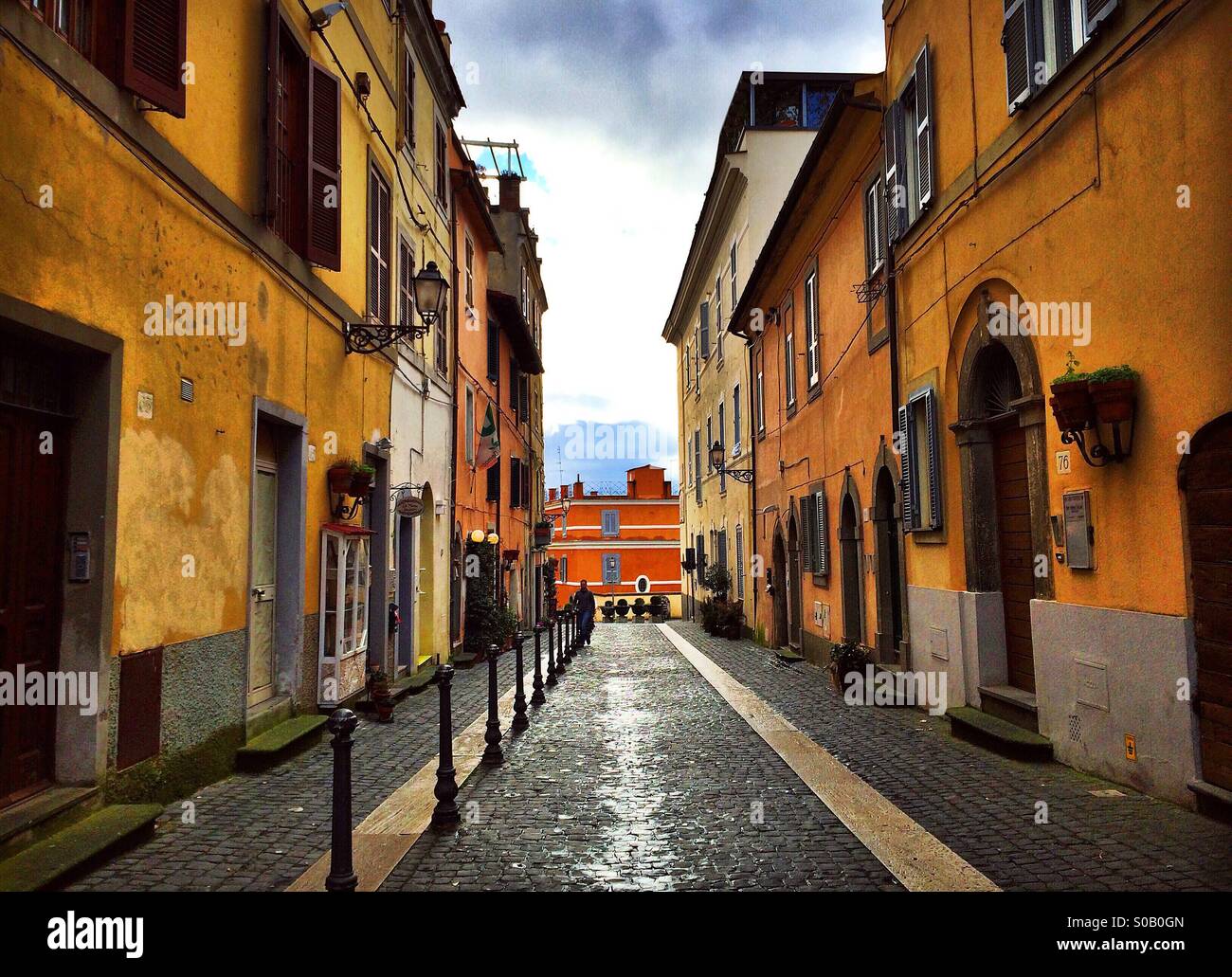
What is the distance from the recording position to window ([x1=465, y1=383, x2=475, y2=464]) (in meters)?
18.4

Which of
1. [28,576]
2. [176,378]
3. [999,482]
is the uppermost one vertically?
[176,378]

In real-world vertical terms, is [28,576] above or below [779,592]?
above

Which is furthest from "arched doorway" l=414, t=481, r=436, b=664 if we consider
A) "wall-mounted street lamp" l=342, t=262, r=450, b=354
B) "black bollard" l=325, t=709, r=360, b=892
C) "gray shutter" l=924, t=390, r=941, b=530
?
"black bollard" l=325, t=709, r=360, b=892

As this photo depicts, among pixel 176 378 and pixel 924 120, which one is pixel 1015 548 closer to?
pixel 924 120

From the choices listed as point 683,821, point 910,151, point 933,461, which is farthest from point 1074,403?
point 910,151

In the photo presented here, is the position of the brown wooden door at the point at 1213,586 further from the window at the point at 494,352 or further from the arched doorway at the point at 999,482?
the window at the point at 494,352

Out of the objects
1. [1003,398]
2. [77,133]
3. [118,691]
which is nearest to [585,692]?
[1003,398]

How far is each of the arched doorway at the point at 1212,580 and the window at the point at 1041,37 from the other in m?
3.08

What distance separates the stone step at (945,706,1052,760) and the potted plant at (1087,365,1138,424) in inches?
109

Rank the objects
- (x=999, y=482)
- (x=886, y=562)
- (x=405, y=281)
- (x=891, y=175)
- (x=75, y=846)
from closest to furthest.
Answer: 1. (x=75, y=846)
2. (x=999, y=482)
3. (x=891, y=175)
4. (x=886, y=562)
5. (x=405, y=281)

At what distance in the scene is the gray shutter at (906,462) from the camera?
10.3 metres

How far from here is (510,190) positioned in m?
27.9

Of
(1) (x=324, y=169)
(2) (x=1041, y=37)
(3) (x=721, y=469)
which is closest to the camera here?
(2) (x=1041, y=37)

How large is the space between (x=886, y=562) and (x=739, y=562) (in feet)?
41.2
